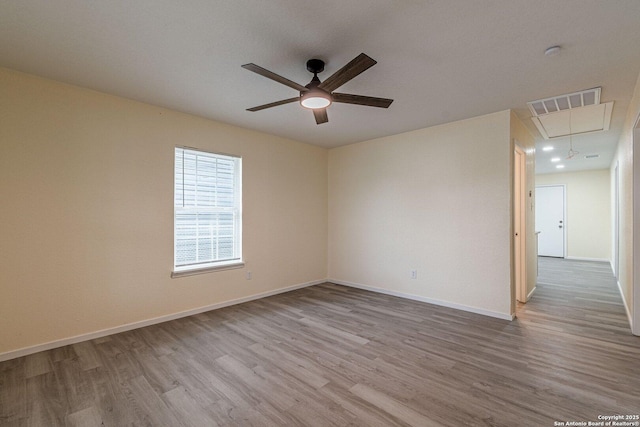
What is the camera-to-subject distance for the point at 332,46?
87.9 inches

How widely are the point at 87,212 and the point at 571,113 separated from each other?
5.72m

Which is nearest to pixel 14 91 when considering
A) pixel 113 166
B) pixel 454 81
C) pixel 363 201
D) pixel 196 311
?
pixel 113 166

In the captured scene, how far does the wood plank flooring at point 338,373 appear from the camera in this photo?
1.91 metres

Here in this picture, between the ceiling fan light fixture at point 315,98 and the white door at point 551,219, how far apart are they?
9.10 meters

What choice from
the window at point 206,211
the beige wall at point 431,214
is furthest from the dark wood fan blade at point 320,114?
the beige wall at point 431,214

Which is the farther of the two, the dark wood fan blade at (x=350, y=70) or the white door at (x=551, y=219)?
the white door at (x=551, y=219)

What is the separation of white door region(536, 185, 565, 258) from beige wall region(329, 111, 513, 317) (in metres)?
6.50

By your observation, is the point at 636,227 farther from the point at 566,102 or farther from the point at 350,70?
the point at 350,70

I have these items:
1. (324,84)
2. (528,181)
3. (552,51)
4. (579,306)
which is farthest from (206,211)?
(579,306)

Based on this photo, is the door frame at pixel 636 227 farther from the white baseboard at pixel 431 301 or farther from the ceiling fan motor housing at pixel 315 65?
the ceiling fan motor housing at pixel 315 65

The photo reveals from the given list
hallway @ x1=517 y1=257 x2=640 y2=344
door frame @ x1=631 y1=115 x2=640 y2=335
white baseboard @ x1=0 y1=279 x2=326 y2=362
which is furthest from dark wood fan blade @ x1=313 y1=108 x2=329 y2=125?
hallway @ x1=517 y1=257 x2=640 y2=344

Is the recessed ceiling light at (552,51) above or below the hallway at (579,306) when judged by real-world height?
above

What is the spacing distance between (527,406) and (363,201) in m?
3.62

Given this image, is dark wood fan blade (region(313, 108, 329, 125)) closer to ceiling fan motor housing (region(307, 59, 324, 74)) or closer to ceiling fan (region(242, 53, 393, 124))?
ceiling fan (region(242, 53, 393, 124))
